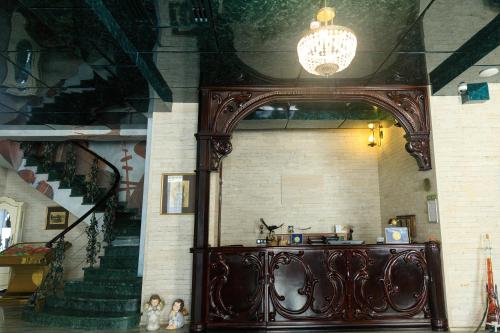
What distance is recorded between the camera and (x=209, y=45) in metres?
4.20

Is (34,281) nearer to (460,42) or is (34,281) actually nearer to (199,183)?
(199,183)

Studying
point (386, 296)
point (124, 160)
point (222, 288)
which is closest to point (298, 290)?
point (222, 288)

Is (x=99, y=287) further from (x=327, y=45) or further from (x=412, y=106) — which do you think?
(x=412, y=106)

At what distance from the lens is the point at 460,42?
423 centimetres

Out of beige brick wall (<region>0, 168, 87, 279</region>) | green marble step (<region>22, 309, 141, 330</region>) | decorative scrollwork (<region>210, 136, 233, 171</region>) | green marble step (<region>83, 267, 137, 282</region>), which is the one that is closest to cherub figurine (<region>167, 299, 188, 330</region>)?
green marble step (<region>22, 309, 141, 330</region>)

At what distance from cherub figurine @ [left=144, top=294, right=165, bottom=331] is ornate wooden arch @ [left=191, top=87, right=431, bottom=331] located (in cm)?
142

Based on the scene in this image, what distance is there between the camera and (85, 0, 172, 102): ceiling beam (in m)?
3.36

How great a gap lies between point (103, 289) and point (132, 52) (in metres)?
3.83

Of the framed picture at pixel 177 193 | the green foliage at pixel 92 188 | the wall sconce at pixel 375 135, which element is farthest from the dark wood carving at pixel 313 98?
the green foliage at pixel 92 188

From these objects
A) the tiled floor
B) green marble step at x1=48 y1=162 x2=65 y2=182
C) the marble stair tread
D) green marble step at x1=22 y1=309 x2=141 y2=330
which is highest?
green marble step at x1=48 y1=162 x2=65 y2=182

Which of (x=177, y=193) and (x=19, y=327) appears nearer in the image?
(x=19, y=327)

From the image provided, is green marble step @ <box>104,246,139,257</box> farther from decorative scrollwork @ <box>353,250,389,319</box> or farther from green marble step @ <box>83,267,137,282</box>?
decorative scrollwork @ <box>353,250,389,319</box>

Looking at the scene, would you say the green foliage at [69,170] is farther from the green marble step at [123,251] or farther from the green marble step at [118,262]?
the green marble step at [118,262]

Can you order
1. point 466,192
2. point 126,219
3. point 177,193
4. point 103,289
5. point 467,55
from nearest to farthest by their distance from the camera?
point 467,55
point 466,192
point 177,193
point 103,289
point 126,219
